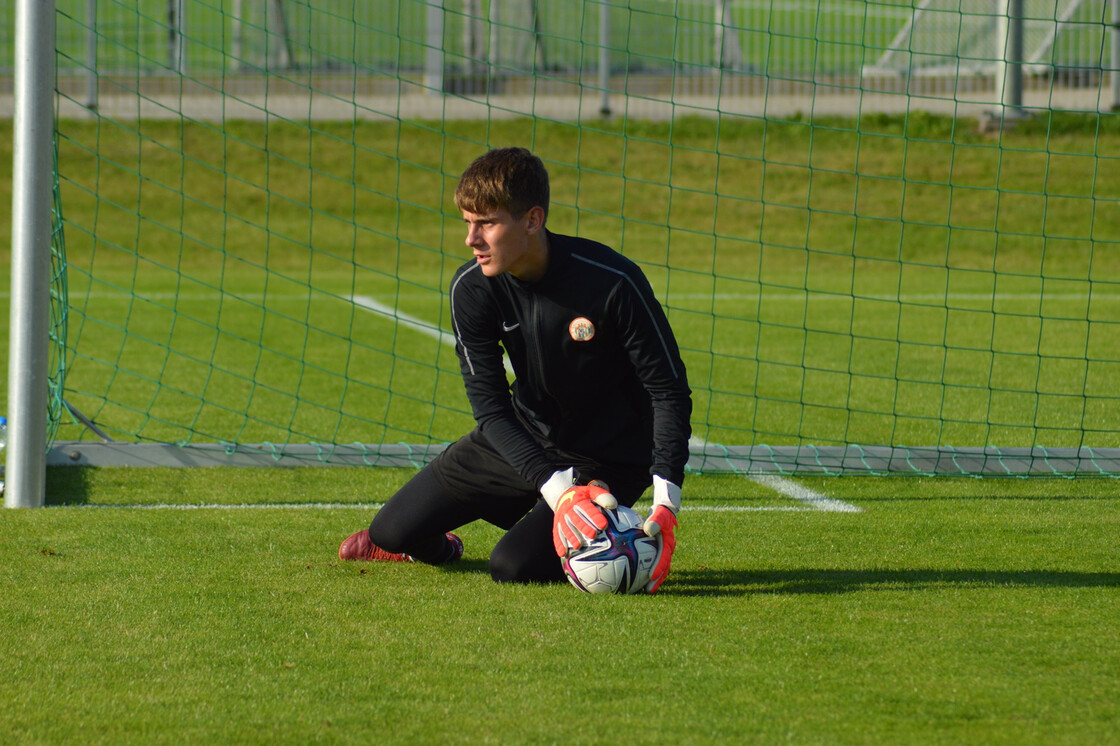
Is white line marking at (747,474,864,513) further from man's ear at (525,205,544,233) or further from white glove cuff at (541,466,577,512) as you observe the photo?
man's ear at (525,205,544,233)

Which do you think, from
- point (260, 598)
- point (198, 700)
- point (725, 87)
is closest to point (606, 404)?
point (260, 598)

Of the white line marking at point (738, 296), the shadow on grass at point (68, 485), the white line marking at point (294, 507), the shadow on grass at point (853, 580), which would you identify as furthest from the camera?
the white line marking at point (738, 296)

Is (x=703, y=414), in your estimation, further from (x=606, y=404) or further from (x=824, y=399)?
(x=606, y=404)

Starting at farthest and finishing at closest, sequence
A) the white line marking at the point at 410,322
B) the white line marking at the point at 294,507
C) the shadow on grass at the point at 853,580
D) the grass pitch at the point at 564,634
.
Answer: the white line marking at the point at 410,322
the white line marking at the point at 294,507
the shadow on grass at the point at 853,580
the grass pitch at the point at 564,634

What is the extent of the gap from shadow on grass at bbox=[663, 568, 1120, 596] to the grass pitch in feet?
0.04

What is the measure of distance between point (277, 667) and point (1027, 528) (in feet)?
9.00

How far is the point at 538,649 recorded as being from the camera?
303cm

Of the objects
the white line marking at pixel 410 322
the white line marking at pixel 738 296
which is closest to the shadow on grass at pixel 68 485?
the white line marking at pixel 410 322

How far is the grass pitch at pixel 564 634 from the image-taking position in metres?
2.58

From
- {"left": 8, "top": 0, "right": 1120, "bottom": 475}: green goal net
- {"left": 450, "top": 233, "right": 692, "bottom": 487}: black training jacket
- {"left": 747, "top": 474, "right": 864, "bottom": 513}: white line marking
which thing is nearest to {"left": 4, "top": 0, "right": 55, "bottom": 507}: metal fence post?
{"left": 8, "top": 0, "right": 1120, "bottom": 475}: green goal net

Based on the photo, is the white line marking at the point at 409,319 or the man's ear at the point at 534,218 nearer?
the man's ear at the point at 534,218

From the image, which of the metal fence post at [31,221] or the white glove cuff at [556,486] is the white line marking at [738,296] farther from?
the white glove cuff at [556,486]

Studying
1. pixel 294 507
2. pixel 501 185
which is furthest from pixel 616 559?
pixel 294 507

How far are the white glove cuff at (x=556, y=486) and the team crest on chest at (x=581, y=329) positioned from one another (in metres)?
0.38
